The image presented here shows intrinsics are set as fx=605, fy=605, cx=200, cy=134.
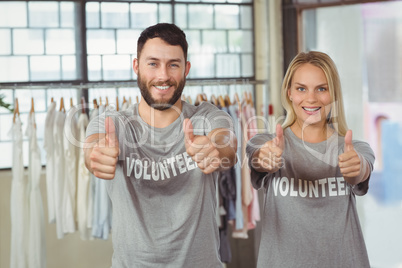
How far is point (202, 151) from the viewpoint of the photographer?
1.84 m

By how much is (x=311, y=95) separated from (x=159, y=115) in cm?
55

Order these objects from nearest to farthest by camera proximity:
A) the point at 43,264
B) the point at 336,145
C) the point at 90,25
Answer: the point at 336,145
the point at 43,264
the point at 90,25

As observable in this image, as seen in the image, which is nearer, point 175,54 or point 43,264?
point 175,54

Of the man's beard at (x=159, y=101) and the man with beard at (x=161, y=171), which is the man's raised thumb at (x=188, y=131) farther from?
the man's beard at (x=159, y=101)

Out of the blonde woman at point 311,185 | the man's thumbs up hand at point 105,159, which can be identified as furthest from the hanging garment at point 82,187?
the man's thumbs up hand at point 105,159

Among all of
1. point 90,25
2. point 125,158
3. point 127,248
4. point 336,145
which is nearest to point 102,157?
point 125,158

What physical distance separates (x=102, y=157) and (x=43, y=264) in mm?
2024

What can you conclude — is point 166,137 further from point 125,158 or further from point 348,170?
point 348,170

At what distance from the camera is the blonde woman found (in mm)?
2135

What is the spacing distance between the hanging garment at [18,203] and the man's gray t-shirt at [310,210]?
1.81 metres

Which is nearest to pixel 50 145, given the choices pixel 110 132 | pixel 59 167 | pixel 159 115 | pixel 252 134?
pixel 59 167

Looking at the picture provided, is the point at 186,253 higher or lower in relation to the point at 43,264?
higher

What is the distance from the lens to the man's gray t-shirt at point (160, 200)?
6.76 feet

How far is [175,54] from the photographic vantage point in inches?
84.0
